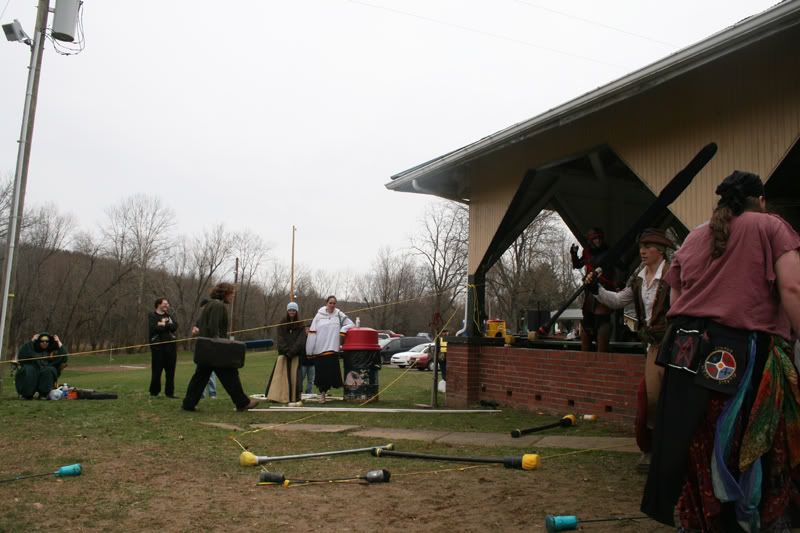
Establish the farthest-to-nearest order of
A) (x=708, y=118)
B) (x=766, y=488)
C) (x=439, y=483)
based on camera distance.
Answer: (x=708, y=118), (x=439, y=483), (x=766, y=488)

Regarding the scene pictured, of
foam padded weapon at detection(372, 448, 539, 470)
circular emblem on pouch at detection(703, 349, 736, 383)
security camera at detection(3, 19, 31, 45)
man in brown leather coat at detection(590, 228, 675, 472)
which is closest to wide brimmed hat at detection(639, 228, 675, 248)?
man in brown leather coat at detection(590, 228, 675, 472)

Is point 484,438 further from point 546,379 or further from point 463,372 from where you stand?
point 463,372

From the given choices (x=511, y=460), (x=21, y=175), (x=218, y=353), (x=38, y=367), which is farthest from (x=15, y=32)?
(x=511, y=460)

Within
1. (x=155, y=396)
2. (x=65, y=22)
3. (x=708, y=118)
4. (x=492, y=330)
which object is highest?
(x=65, y=22)

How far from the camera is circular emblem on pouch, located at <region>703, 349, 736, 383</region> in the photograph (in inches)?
110

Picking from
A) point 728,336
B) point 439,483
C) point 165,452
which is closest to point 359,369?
point 165,452

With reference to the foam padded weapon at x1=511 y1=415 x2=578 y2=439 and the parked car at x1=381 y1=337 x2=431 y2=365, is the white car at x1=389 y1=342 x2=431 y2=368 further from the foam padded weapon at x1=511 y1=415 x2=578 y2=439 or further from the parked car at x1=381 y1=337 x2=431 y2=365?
the foam padded weapon at x1=511 y1=415 x2=578 y2=439

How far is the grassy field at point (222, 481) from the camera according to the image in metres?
3.88

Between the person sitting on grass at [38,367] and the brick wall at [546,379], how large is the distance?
21.0 ft

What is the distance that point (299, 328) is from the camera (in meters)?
10.9

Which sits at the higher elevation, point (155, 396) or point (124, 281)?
point (124, 281)

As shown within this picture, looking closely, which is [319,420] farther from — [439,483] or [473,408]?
[439,483]

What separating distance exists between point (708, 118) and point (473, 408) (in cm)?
505

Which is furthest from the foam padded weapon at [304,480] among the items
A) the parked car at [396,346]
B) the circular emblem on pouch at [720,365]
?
the parked car at [396,346]
